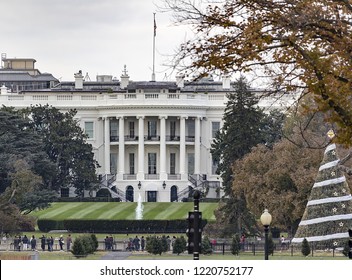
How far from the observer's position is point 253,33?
93.1 ft

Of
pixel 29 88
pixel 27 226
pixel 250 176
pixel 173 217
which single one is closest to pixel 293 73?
pixel 250 176

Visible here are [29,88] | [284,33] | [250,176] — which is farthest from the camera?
[29,88]

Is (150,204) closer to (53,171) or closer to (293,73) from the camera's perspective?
(53,171)

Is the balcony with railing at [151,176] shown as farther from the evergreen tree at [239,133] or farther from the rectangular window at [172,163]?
the evergreen tree at [239,133]

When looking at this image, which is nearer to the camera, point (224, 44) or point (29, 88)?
point (224, 44)

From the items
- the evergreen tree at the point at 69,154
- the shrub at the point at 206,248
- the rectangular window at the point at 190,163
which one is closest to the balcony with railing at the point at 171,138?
the rectangular window at the point at 190,163

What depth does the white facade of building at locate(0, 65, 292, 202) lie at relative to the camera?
142 m

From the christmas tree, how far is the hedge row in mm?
31836

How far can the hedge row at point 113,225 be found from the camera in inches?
3994

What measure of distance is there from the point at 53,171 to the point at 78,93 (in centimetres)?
3209

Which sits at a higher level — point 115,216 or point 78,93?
point 78,93

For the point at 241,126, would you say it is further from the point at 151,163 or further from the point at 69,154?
the point at 151,163

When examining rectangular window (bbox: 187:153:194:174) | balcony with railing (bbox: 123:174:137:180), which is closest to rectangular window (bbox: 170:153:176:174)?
rectangular window (bbox: 187:153:194:174)

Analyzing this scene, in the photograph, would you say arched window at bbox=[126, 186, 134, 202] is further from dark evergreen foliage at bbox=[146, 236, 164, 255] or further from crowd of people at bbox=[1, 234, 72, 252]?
dark evergreen foliage at bbox=[146, 236, 164, 255]
